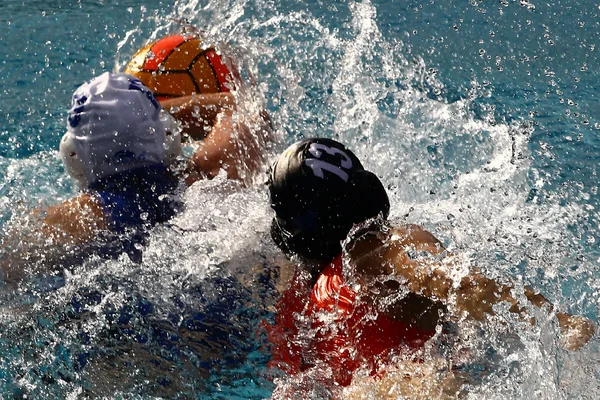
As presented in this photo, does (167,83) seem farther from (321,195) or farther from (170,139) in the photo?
(321,195)

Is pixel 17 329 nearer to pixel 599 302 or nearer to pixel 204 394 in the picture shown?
pixel 204 394

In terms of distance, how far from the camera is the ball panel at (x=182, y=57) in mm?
3275

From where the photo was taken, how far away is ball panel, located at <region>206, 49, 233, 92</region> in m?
3.35

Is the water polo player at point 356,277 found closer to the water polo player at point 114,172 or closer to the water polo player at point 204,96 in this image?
the water polo player at point 114,172

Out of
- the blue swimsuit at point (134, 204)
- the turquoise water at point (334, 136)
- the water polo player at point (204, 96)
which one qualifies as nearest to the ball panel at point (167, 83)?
the water polo player at point (204, 96)

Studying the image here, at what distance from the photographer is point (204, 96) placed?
3279 mm

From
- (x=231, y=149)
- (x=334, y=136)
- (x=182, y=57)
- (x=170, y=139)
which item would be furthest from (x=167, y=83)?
(x=334, y=136)

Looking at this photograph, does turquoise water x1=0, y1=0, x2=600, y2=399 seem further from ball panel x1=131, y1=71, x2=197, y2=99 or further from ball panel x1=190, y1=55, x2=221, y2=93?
ball panel x1=131, y1=71, x2=197, y2=99

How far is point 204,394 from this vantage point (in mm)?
2451

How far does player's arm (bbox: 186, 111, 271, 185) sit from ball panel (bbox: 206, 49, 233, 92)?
0.16m

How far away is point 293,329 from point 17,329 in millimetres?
960

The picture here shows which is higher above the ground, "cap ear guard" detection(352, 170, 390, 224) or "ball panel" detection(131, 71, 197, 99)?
"cap ear guard" detection(352, 170, 390, 224)

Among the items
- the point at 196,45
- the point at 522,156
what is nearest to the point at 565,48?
the point at 522,156

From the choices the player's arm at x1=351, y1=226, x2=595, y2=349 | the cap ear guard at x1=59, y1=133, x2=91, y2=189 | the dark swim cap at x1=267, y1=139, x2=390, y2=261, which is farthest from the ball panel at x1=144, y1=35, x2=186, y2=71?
the player's arm at x1=351, y1=226, x2=595, y2=349
